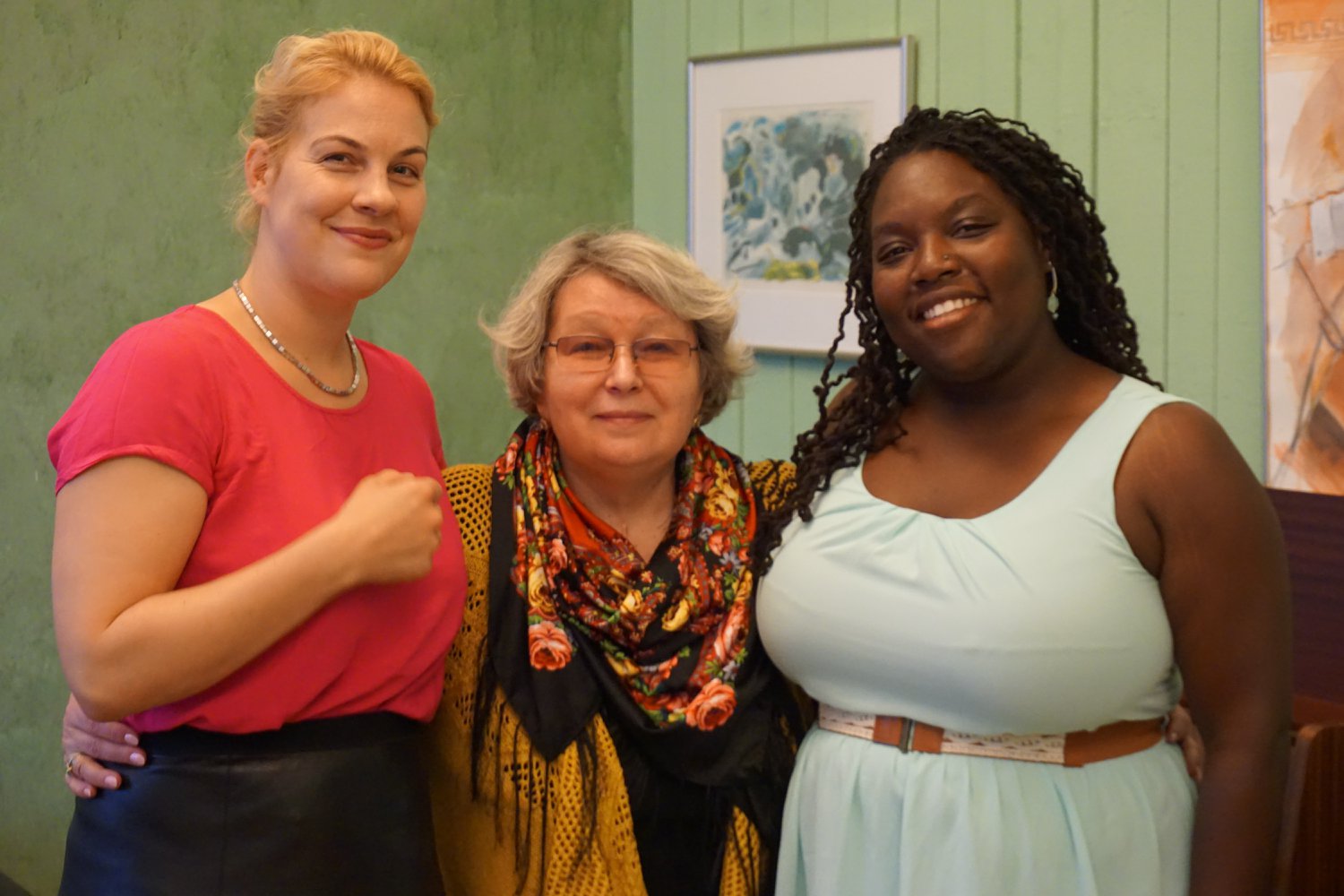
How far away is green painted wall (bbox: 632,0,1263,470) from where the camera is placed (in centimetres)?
242

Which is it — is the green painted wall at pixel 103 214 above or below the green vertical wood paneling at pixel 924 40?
below

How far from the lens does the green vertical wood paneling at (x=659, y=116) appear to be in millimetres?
3514

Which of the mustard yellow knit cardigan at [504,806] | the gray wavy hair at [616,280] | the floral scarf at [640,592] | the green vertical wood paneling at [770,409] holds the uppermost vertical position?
the gray wavy hair at [616,280]

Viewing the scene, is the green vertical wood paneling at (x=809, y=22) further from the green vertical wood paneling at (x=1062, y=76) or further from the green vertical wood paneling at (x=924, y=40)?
the green vertical wood paneling at (x=1062, y=76)

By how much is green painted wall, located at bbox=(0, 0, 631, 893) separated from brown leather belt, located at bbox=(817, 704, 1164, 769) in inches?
71.0

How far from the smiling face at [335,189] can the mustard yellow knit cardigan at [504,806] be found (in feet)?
1.45

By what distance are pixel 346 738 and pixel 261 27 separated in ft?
6.33

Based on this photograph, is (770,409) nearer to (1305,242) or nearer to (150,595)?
(1305,242)

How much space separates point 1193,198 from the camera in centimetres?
249

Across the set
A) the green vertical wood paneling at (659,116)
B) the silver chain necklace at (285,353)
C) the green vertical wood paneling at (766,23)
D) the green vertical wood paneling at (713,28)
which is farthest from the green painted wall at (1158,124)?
the silver chain necklace at (285,353)

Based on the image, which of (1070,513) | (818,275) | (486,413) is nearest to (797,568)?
(1070,513)

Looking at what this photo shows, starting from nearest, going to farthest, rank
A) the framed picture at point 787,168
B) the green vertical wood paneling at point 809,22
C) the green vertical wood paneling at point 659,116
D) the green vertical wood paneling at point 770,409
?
the framed picture at point 787,168
the green vertical wood paneling at point 809,22
the green vertical wood paneling at point 770,409
the green vertical wood paneling at point 659,116

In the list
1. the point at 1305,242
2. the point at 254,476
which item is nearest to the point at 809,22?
the point at 1305,242

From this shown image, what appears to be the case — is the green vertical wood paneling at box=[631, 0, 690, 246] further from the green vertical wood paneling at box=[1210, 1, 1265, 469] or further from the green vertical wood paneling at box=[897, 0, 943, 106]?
the green vertical wood paneling at box=[1210, 1, 1265, 469]
